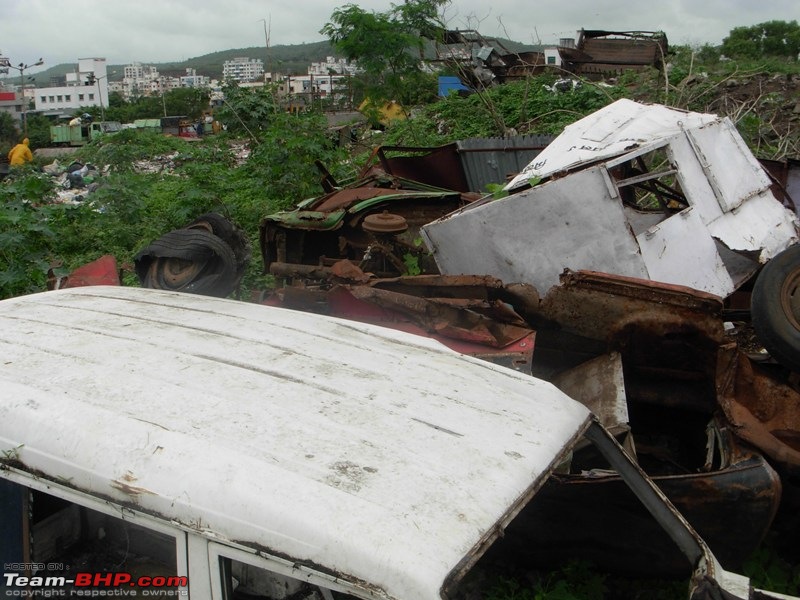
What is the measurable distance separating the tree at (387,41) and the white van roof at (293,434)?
1181 centimetres

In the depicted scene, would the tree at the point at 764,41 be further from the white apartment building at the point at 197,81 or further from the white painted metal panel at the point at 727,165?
the white painted metal panel at the point at 727,165

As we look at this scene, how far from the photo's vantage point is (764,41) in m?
34.3

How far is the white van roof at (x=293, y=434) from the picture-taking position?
159cm

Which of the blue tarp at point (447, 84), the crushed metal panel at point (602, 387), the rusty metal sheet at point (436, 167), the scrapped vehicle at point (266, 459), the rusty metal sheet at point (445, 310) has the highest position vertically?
the blue tarp at point (447, 84)

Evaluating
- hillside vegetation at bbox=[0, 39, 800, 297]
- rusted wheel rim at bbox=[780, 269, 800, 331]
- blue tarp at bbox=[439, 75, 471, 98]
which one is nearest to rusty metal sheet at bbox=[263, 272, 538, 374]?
rusted wheel rim at bbox=[780, 269, 800, 331]

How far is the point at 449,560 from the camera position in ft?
5.02

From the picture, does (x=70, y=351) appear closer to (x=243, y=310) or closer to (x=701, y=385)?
(x=243, y=310)

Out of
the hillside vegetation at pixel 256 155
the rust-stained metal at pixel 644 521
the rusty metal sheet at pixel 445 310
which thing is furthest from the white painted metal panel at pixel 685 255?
the hillside vegetation at pixel 256 155

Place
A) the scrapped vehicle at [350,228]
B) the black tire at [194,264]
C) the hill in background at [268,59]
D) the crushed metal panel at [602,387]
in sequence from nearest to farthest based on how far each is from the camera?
the crushed metal panel at [602,387] → the black tire at [194,264] → the scrapped vehicle at [350,228] → the hill in background at [268,59]

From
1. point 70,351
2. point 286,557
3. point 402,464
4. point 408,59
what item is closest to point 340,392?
point 402,464

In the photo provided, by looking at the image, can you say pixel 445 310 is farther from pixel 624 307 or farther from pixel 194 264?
pixel 194 264

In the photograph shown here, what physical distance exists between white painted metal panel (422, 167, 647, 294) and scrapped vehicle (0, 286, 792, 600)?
2.67 metres

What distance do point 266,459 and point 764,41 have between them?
1530 inches

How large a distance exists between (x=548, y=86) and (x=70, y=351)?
13.8 m
